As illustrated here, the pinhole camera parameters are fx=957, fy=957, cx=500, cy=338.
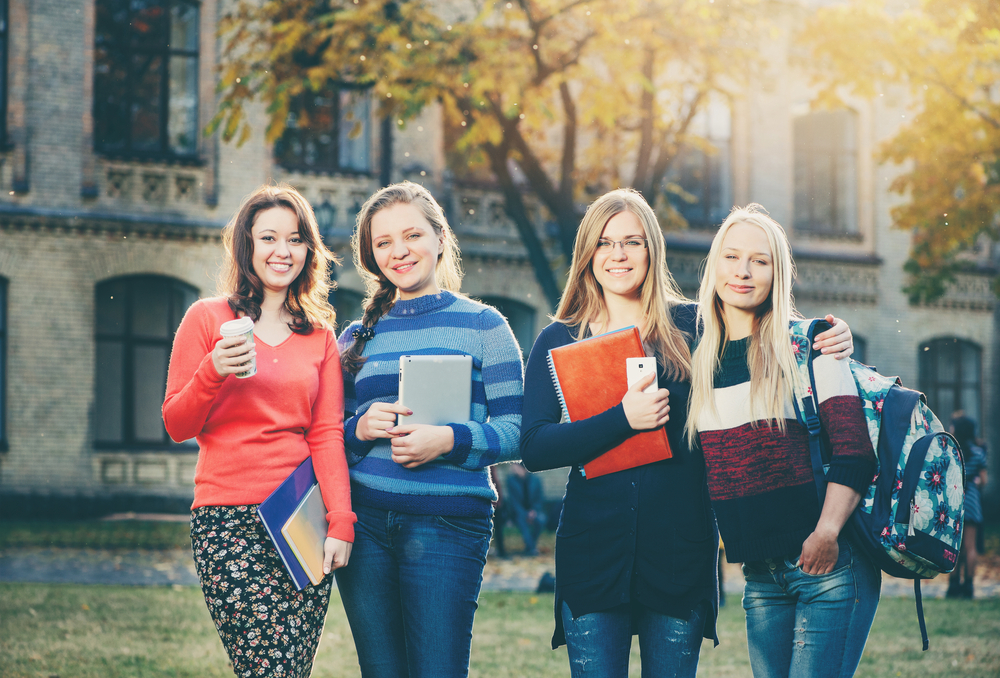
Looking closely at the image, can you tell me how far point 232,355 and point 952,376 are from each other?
20969 millimetres

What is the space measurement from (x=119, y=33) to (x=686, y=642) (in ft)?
52.8

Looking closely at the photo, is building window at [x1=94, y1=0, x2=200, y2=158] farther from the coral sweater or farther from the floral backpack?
the floral backpack

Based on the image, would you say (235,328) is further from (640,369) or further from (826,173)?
(826,173)

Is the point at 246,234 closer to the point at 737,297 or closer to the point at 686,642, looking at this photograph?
the point at 737,297

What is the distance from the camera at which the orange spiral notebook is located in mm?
2898

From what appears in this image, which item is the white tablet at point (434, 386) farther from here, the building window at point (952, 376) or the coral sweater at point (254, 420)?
the building window at point (952, 376)

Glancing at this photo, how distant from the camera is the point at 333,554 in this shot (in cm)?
298

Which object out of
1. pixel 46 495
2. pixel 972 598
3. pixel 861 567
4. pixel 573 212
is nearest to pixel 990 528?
pixel 972 598

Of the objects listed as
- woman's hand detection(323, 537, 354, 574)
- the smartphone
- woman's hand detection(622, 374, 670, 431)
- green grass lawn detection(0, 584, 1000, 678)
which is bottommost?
green grass lawn detection(0, 584, 1000, 678)

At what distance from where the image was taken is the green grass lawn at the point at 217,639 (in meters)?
6.24

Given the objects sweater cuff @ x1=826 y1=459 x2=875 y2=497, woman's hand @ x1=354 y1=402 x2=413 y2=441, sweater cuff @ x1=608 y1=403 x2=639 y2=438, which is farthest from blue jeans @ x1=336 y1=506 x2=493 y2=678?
sweater cuff @ x1=826 y1=459 x2=875 y2=497

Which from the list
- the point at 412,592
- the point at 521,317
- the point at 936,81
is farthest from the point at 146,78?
the point at 412,592

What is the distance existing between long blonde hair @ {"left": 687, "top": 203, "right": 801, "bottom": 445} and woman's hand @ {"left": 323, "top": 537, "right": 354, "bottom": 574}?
3.71ft

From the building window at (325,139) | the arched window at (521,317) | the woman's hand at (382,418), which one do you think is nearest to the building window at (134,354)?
the building window at (325,139)
